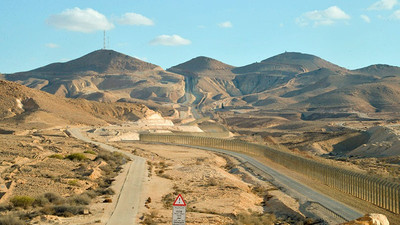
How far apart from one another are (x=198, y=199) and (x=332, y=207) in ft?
21.2

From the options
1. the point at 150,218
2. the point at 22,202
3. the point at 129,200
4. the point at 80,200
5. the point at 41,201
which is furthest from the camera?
the point at 129,200

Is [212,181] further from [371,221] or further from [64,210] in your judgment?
[371,221]

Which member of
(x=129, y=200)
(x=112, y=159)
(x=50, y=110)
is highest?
(x=50, y=110)

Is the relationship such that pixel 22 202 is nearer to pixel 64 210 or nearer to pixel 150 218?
pixel 64 210

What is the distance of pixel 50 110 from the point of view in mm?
97938

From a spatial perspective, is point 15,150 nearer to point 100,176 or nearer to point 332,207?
point 100,176

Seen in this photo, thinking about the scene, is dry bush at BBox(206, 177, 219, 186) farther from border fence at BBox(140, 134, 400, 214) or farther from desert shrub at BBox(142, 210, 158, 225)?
desert shrub at BBox(142, 210, 158, 225)

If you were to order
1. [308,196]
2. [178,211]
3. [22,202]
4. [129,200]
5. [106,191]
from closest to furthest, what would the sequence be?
[178,211] < [22,202] < [129,200] < [106,191] < [308,196]

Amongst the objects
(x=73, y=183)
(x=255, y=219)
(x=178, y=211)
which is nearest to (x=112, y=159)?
(x=73, y=183)

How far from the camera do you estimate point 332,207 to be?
25125 millimetres

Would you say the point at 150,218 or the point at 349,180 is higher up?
the point at 150,218

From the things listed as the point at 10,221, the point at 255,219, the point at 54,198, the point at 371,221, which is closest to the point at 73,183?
the point at 54,198

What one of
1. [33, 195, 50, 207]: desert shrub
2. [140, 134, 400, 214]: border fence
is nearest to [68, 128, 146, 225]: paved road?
[33, 195, 50, 207]: desert shrub

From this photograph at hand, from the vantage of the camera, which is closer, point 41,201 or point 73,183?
point 41,201
